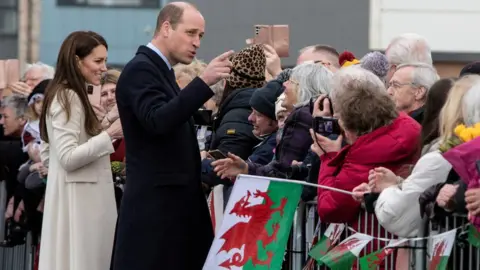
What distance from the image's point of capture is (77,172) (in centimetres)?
812

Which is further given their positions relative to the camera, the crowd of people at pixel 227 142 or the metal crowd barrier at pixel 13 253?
the metal crowd barrier at pixel 13 253

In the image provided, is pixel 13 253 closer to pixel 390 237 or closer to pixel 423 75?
pixel 423 75

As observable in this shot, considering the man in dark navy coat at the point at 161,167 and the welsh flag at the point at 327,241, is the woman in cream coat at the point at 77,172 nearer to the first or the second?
the man in dark navy coat at the point at 161,167

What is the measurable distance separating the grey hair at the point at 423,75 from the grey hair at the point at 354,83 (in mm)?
754

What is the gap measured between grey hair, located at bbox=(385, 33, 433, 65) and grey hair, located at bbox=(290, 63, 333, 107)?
807 mm

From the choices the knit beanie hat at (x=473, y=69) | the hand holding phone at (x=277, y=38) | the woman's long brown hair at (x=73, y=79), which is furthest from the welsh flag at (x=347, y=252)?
the hand holding phone at (x=277, y=38)

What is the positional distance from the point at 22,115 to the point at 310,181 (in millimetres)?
5842

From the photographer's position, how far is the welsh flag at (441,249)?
19.3 ft

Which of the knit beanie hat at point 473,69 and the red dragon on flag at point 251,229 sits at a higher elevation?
the knit beanie hat at point 473,69

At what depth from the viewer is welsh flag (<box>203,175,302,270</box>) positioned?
691cm

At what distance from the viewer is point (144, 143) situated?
698 centimetres

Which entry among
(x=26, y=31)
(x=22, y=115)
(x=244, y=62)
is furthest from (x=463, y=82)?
(x=26, y=31)

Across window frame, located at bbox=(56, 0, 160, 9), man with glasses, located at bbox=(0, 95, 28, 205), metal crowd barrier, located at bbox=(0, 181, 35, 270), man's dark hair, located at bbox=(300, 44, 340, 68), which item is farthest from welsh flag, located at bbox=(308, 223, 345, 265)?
window frame, located at bbox=(56, 0, 160, 9)

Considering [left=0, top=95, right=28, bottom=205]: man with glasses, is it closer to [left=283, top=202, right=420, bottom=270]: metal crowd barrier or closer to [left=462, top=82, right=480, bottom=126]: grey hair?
[left=283, top=202, right=420, bottom=270]: metal crowd barrier
